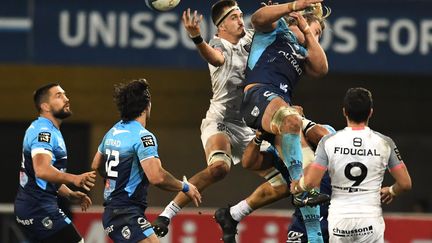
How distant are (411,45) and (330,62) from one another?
3.70ft

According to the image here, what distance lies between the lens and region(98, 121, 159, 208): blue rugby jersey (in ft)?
32.9

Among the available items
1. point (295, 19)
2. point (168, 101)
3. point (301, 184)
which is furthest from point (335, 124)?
point (301, 184)

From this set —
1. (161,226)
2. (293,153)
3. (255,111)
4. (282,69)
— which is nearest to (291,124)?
(293,153)

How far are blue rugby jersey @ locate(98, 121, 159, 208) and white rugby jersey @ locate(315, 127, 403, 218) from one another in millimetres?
1674

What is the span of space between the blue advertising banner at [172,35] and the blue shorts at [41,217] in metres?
4.49

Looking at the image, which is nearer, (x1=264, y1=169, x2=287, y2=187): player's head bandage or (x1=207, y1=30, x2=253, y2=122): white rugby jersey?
(x1=264, y1=169, x2=287, y2=187): player's head bandage

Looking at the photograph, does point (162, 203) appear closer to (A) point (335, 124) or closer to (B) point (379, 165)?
(A) point (335, 124)

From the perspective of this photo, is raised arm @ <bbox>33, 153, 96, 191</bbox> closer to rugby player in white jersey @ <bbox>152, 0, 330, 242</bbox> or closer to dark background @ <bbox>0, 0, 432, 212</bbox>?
rugby player in white jersey @ <bbox>152, 0, 330, 242</bbox>

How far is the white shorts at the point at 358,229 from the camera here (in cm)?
912

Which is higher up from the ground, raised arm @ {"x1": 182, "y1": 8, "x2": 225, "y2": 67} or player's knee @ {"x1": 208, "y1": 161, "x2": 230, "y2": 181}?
raised arm @ {"x1": 182, "y1": 8, "x2": 225, "y2": 67}

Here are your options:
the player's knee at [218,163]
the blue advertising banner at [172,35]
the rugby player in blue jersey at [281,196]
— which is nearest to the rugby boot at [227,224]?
the rugby player in blue jersey at [281,196]

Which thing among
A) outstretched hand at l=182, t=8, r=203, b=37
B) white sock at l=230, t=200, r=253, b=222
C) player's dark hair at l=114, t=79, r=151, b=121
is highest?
outstretched hand at l=182, t=8, r=203, b=37

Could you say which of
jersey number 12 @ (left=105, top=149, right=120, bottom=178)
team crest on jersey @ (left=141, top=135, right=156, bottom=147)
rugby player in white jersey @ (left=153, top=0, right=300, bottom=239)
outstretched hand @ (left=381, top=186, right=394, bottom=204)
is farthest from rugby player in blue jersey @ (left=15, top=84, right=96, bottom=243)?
outstretched hand @ (left=381, top=186, right=394, bottom=204)

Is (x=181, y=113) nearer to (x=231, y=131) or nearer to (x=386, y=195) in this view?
(x=231, y=131)
